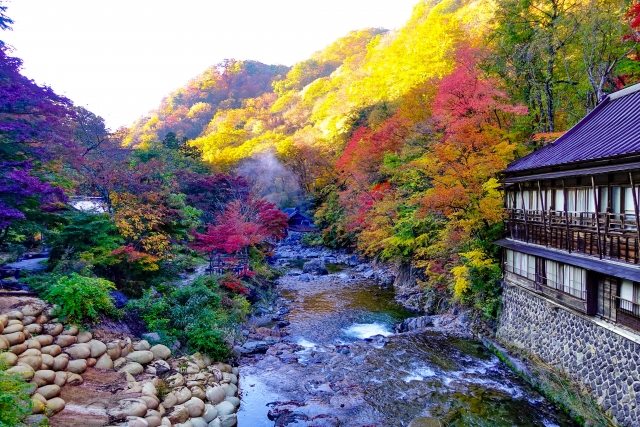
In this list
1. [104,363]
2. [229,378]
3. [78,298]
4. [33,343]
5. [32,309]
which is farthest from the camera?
[229,378]

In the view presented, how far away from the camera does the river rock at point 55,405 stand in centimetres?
925

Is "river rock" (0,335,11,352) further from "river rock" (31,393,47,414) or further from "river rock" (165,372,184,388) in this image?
"river rock" (165,372,184,388)

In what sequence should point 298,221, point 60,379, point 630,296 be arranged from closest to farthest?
point 60,379, point 630,296, point 298,221

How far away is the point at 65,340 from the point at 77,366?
0.99 meters

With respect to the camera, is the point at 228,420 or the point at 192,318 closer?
the point at 228,420

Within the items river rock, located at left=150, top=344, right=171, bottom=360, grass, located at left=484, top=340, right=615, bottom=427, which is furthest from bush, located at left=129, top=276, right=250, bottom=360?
grass, located at left=484, top=340, right=615, bottom=427

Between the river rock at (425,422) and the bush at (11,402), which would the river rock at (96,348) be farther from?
the river rock at (425,422)

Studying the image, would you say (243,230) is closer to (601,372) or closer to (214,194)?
(214,194)

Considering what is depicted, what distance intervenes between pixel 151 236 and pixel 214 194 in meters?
16.5

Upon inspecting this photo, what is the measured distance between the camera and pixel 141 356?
41.0 feet

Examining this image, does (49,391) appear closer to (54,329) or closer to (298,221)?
(54,329)

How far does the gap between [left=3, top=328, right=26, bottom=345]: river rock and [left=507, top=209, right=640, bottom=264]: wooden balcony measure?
15666 millimetres

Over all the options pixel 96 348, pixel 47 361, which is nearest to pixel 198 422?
pixel 96 348

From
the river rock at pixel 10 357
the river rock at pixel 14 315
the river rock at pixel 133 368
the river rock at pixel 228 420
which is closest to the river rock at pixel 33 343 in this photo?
the river rock at pixel 10 357
